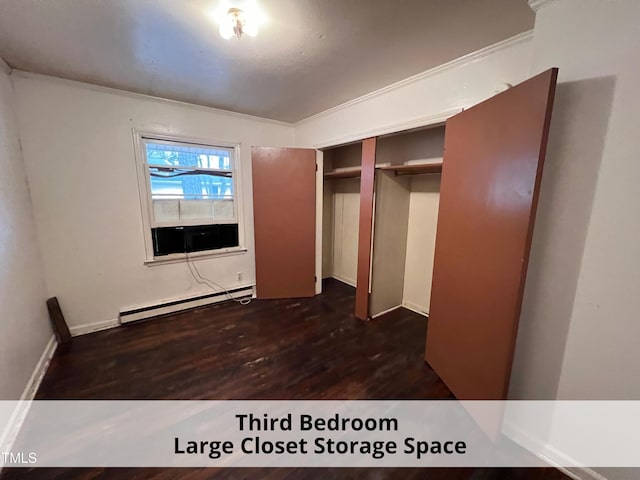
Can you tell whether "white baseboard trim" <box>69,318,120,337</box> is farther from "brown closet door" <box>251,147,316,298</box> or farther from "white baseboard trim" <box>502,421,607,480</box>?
"white baseboard trim" <box>502,421,607,480</box>

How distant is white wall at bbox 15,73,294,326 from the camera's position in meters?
2.18

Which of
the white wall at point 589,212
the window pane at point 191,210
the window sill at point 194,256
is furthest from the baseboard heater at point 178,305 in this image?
the white wall at point 589,212

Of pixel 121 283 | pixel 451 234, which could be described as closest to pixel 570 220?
pixel 451 234

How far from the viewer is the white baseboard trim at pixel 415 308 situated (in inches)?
119

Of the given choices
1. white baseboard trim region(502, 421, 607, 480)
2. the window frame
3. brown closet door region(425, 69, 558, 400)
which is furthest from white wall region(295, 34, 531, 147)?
white baseboard trim region(502, 421, 607, 480)

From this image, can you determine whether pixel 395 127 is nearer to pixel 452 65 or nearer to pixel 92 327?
pixel 452 65

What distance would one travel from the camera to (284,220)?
3318 mm

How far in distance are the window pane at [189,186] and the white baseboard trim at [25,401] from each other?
1668mm

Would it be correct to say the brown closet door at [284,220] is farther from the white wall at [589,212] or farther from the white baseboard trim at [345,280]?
the white wall at [589,212]

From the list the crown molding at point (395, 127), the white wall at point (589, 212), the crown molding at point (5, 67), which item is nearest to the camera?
the white wall at point (589, 212)

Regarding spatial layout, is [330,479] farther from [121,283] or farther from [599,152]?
[121,283]

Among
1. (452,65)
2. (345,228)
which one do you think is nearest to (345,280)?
(345,228)

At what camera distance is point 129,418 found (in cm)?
157

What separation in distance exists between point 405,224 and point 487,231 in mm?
1607
